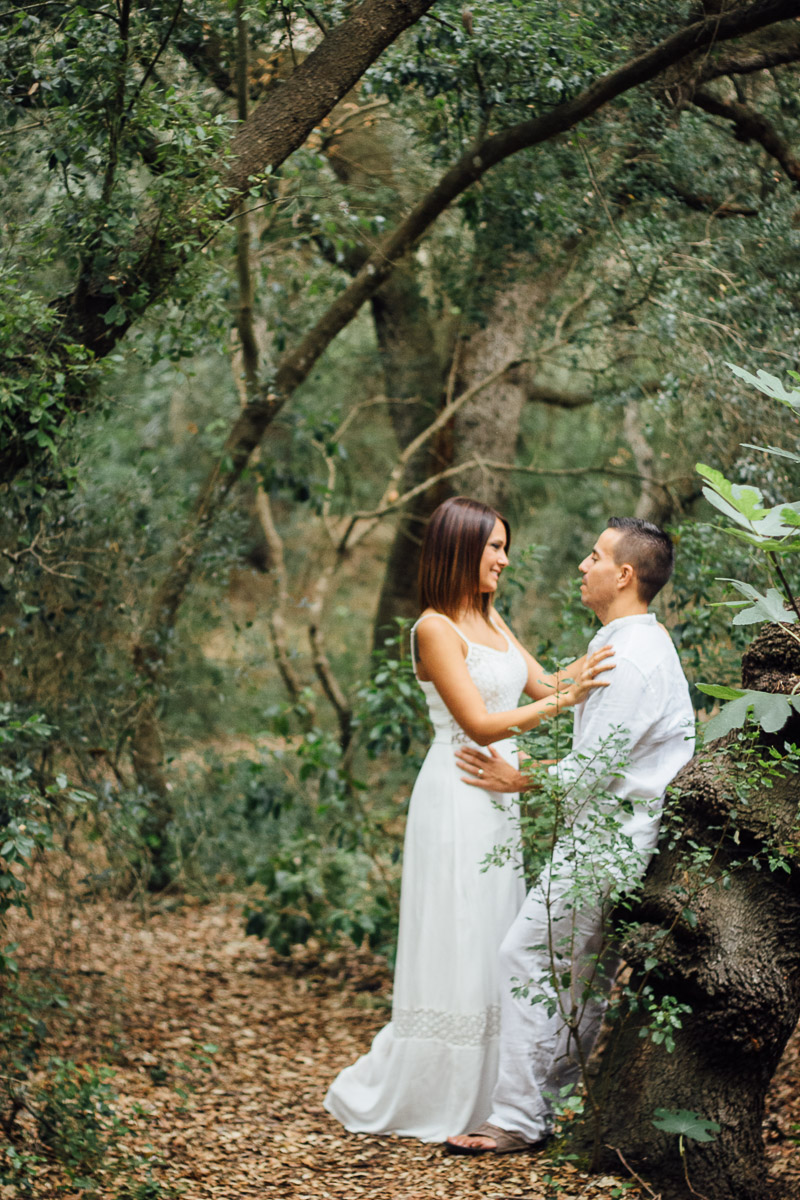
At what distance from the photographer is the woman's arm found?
345 cm

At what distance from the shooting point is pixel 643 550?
10.7 feet

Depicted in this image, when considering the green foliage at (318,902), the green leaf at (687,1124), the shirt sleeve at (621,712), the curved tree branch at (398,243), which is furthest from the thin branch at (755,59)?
the green foliage at (318,902)

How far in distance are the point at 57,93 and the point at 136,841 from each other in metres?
3.23

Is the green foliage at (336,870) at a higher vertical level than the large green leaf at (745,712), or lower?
lower

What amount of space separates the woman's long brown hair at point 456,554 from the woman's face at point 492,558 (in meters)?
0.02

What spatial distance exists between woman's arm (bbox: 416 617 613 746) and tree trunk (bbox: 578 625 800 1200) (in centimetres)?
60

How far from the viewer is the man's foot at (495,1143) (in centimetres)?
333

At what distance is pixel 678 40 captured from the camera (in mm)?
3930

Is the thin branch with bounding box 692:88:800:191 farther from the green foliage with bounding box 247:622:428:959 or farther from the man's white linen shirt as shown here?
the green foliage with bounding box 247:622:428:959

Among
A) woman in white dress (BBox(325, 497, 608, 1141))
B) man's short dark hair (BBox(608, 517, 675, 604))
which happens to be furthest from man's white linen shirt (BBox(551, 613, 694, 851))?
woman in white dress (BBox(325, 497, 608, 1141))

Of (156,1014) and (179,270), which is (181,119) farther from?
(156,1014)

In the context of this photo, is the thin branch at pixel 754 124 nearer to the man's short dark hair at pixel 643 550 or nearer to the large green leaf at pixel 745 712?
the man's short dark hair at pixel 643 550

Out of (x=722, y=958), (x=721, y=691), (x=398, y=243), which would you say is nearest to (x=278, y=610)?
(x=398, y=243)

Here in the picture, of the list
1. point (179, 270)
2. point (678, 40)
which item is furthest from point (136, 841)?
point (678, 40)
